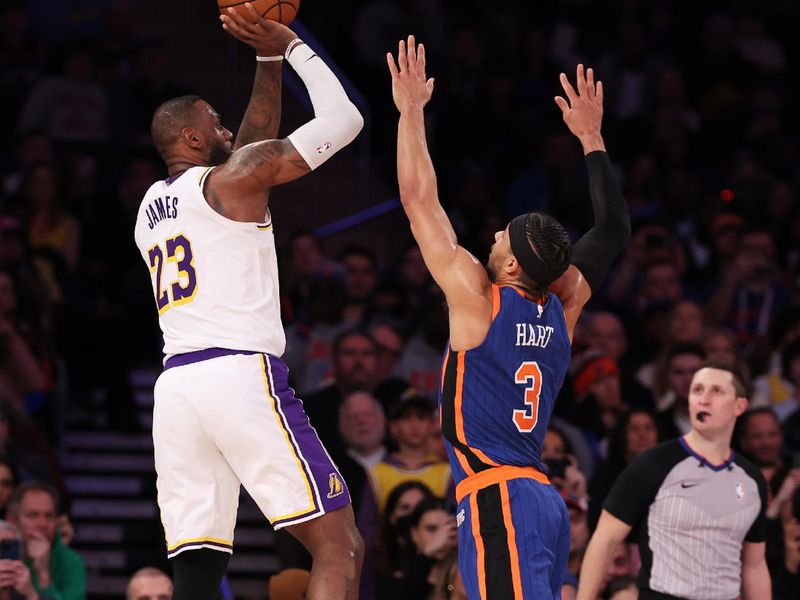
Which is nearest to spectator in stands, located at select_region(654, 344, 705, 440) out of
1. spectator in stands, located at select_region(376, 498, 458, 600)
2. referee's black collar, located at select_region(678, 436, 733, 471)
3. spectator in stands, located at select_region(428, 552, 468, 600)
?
spectator in stands, located at select_region(376, 498, 458, 600)

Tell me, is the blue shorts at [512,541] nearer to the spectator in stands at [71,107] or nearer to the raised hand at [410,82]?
the raised hand at [410,82]

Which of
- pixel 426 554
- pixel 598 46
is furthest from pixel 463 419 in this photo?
pixel 598 46

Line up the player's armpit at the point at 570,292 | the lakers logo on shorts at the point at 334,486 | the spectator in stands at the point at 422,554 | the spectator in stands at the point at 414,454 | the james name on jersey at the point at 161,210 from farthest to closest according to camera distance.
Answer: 1. the spectator in stands at the point at 414,454
2. the spectator in stands at the point at 422,554
3. the player's armpit at the point at 570,292
4. the james name on jersey at the point at 161,210
5. the lakers logo on shorts at the point at 334,486

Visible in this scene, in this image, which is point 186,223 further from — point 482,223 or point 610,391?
point 482,223

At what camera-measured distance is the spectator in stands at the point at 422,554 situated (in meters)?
8.68

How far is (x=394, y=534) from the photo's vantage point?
29.8 ft

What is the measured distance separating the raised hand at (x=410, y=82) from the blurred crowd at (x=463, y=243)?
296 centimetres

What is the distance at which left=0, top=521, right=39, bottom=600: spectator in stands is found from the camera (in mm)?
7625

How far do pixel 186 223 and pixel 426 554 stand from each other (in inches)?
122

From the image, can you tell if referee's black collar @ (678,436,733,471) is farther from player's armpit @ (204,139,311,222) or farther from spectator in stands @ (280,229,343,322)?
spectator in stands @ (280,229,343,322)

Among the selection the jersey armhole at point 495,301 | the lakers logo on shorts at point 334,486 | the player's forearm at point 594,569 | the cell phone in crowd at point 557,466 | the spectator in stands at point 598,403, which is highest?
the jersey armhole at point 495,301

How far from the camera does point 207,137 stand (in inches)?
262

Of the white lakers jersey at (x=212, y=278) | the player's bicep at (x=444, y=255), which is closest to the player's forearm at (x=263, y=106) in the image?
the white lakers jersey at (x=212, y=278)

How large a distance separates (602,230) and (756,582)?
6.48 ft
